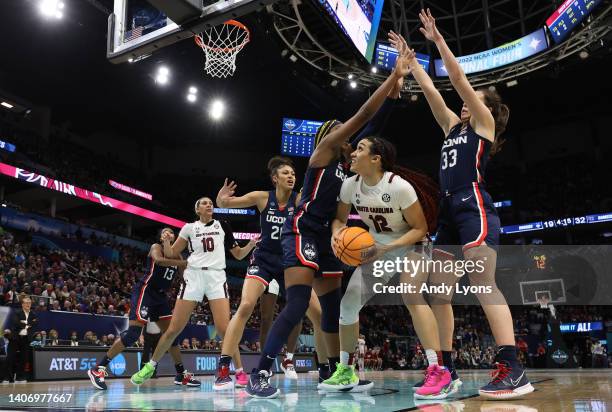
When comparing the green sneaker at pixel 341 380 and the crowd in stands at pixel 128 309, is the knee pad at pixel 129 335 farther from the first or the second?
the crowd in stands at pixel 128 309

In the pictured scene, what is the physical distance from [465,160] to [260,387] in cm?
227

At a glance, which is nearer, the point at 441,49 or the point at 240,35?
the point at 441,49

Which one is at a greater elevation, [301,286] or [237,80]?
[237,80]

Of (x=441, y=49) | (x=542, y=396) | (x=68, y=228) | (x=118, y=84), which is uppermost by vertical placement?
(x=118, y=84)

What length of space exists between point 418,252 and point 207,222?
315cm

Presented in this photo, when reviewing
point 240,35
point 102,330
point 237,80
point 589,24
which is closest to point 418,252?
point 102,330

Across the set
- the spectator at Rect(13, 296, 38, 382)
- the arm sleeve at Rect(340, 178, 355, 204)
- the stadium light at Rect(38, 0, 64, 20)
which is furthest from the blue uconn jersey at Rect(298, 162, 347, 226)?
the stadium light at Rect(38, 0, 64, 20)

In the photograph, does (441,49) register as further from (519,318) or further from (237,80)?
(519,318)

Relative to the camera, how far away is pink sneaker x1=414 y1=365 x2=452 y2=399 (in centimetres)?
372

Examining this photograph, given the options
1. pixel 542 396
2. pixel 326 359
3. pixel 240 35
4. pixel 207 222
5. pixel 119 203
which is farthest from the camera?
pixel 119 203

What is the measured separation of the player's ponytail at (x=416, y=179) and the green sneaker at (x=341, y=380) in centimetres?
129

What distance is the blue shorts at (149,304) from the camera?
716cm

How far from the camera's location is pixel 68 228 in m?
24.5

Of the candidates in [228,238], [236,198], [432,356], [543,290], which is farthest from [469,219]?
[543,290]
